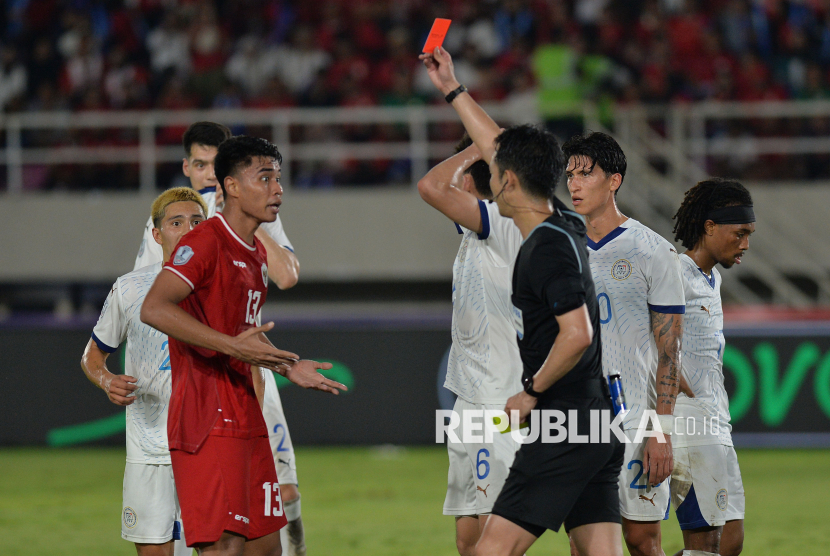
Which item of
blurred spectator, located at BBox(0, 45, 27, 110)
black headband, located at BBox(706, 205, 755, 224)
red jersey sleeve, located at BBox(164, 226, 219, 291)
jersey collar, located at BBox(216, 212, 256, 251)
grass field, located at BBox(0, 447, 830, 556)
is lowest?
grass field, located at BBox(0, 447, 830, 556)

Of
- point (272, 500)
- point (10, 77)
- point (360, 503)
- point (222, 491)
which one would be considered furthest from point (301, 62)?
point (222, 491)

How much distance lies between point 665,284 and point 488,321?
2.85 feet

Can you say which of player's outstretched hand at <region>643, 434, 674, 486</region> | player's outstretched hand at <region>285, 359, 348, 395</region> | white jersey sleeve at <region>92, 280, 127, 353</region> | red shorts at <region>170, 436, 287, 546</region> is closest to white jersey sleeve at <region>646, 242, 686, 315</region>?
player's outstretched hand at <region>643, 434, 674, 486</region>

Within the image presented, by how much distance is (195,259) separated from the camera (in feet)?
14.3

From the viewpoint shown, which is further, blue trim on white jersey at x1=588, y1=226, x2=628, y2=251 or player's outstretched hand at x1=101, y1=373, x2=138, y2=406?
blue trim on white jersey at x1=588, y1=226, x2=628, y2=251

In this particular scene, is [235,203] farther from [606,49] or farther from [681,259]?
[606,49]

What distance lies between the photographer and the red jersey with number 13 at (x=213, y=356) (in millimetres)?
4410

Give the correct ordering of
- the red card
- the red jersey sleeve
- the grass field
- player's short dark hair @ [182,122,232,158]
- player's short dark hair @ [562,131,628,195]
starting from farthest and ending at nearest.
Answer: the grass field < player's short dark hair @ [182,122,232,158] < player's short dark hair @ [562,131,628,195] < the red card < the red jersey sleeve

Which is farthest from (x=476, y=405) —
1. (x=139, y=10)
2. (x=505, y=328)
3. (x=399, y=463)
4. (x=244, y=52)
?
(x=139, y=10)

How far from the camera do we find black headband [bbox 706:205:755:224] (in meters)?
5.52

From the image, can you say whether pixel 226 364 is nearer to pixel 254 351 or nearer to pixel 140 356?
pixel 254 351

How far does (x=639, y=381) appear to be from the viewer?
205 inches

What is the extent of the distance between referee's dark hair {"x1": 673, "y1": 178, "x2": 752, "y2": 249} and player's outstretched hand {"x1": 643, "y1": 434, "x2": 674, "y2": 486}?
3.74ft

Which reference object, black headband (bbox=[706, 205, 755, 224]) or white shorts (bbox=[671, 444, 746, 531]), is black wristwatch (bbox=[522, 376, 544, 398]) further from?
black headband (bbox=[706, 205, 755, 224])
